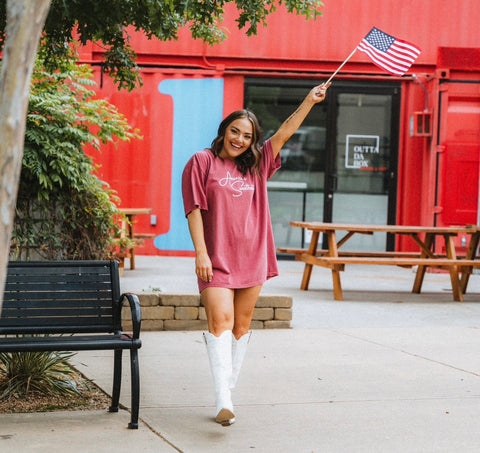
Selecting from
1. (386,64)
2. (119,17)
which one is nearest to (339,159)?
(386,64)

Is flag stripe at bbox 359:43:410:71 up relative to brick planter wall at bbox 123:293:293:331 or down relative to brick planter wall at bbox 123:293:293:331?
up

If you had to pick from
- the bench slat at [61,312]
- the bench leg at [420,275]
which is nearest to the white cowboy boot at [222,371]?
the bench slat at [61,312]

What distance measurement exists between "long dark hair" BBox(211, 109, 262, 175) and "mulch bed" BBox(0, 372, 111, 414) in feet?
5.02

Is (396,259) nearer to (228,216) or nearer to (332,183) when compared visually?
(332,183)

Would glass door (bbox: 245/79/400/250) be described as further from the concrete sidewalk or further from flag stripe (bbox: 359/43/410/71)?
flag stripe (bbox: 359/43/410/71)

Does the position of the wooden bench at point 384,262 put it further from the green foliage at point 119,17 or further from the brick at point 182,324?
the green foliage at point 119,17

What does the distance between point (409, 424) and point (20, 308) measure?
2164 mm

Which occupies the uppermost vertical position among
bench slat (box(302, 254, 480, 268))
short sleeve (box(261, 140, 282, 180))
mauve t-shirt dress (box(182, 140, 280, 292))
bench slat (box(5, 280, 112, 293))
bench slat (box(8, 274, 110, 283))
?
short sleeve (box(261, 140, 282, 180))

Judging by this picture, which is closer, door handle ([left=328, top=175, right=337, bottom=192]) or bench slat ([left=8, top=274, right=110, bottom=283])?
bench slat ([left=8, top=274, right=110, bottom=283])

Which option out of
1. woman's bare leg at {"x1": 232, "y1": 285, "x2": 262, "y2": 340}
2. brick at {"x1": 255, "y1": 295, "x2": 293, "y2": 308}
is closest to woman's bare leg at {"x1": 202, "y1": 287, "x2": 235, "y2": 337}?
woman's bare leg at {"x1": 232, "y1": 285, "x2": 262, "y2": 340}

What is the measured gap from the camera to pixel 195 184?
15.6ft

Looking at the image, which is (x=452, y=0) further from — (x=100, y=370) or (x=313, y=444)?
(x=313, y=444)

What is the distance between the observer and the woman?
4.69 m

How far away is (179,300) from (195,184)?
3167mm
